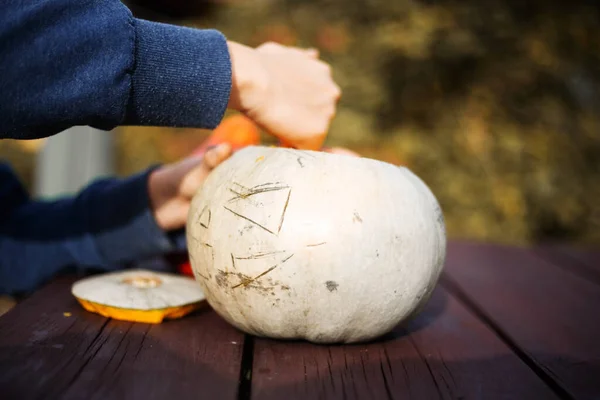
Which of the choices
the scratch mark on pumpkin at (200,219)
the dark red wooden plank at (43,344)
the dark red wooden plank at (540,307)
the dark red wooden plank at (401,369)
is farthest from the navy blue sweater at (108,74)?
the dark red wooden plank at (540,307)

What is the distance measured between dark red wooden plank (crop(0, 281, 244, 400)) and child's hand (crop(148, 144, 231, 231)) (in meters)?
0.25

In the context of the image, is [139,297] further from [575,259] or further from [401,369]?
[575,259]

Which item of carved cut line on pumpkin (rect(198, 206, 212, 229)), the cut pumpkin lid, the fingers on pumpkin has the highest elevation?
the fingers on pumpkin

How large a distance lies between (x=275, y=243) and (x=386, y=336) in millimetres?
277

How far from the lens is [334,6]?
3.36 meters

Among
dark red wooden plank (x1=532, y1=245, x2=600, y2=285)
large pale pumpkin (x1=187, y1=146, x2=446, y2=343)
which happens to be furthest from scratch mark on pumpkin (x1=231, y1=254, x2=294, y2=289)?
dark red wooden plank (x1=532, y1=245, x2=600, y2=285)

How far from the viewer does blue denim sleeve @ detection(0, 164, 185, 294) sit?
3.85 ft

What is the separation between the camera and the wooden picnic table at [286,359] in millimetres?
667

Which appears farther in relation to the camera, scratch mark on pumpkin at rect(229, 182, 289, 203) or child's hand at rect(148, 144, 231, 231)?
child's hand at rect(148, 144, 231, 231)

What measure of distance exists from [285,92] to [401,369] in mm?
483

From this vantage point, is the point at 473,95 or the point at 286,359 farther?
the point at 473,95

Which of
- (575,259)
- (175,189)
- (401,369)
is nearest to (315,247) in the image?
(401,369)

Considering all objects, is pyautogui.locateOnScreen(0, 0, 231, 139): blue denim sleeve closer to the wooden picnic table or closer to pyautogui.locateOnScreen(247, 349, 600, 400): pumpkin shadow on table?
the wooden picnic table

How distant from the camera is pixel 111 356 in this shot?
0.74m
